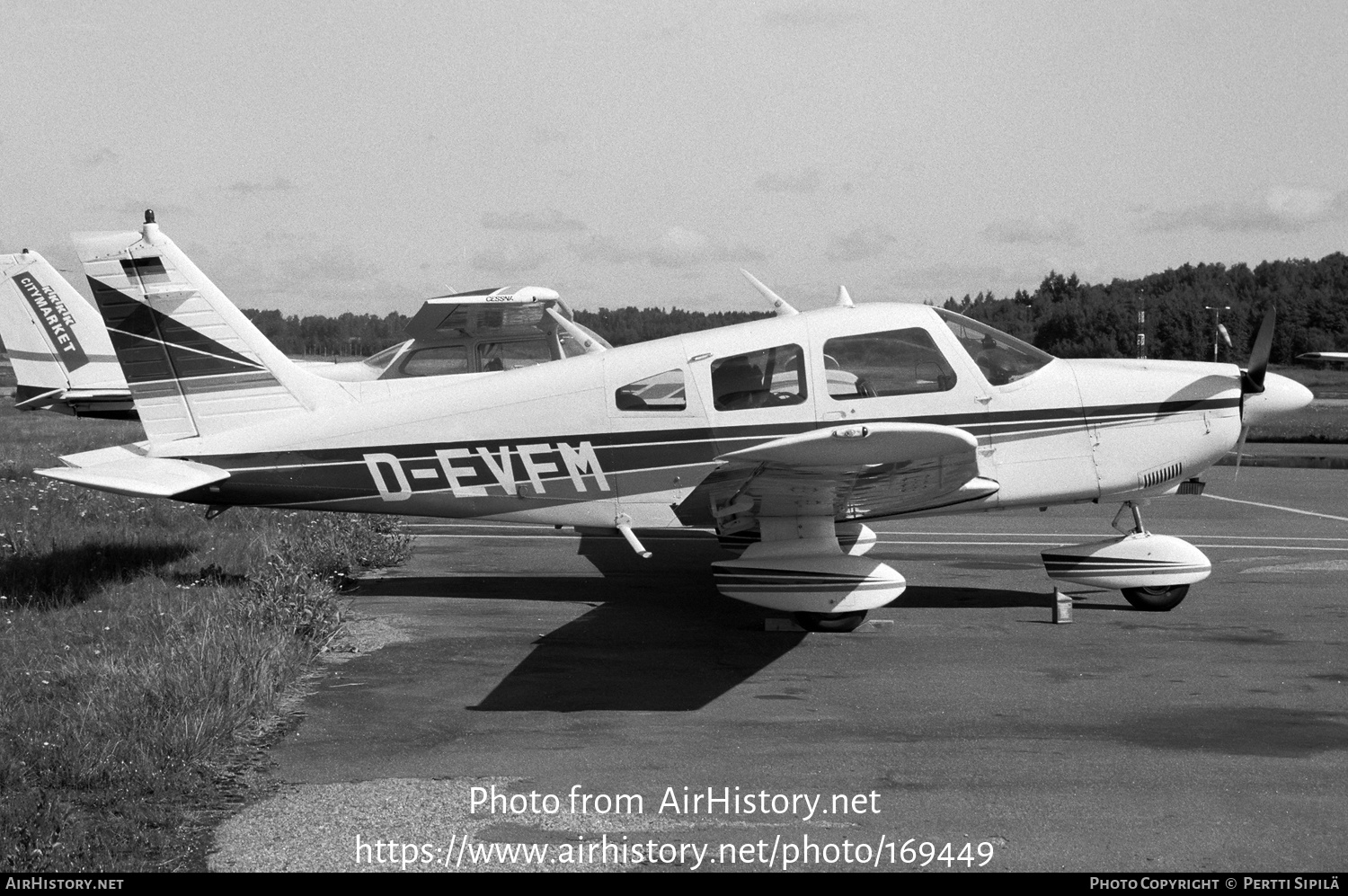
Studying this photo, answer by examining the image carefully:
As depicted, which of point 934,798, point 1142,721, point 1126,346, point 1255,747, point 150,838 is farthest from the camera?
point 1126,346

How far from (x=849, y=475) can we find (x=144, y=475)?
16.7 feet

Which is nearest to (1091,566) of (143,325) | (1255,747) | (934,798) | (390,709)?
(1255,747)


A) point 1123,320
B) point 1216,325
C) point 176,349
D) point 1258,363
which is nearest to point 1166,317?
point 1123,320

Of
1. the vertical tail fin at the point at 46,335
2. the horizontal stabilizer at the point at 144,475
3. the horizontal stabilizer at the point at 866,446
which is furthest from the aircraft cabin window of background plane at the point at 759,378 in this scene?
the vertical tail fin at the point at 46,335

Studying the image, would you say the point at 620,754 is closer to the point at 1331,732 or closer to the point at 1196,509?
the point at 1331,732

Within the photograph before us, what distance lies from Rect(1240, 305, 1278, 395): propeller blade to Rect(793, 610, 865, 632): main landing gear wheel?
3.30 metres

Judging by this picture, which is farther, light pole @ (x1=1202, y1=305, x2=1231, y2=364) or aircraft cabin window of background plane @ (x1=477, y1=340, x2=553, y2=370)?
aircraft cabin window of background plane @ (x1=477, y1=340, x2=553, y2=370)

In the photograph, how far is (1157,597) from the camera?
8.48 metres

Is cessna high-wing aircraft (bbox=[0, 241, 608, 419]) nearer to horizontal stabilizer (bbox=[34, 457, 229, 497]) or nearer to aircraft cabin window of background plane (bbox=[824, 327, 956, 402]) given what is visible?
horizontal stabilizer (bbox=[34, 457, 229, 497])

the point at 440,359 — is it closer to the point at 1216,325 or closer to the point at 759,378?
the point at 759,378

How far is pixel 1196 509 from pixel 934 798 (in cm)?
1070

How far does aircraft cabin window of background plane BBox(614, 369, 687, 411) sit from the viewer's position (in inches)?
320

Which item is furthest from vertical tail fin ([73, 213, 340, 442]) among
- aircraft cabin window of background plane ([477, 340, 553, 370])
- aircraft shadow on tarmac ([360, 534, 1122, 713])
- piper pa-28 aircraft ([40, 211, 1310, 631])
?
aircraft cabin window of background plane ([477, 340, 553, 370])

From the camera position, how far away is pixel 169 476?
8.27 meters
